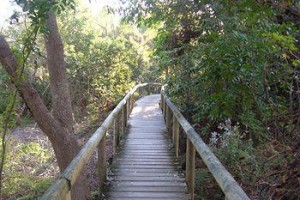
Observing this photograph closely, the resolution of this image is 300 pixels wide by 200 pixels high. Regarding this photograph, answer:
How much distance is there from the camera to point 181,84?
8961 millimetres

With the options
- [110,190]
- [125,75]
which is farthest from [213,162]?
[125,75]

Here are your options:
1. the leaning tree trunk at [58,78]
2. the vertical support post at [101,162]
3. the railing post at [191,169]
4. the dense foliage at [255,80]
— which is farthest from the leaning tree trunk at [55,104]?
the railing post at [191,169]

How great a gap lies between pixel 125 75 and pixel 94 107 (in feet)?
9.08

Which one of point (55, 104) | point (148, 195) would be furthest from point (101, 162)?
point (55, 104)

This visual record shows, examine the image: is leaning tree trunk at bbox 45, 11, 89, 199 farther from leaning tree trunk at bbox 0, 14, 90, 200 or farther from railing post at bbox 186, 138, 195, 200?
railing post at bbox 186, 138, 195, 200

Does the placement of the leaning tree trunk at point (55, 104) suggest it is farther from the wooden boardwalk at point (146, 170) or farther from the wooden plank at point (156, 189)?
the wooden plank at point (156, 189)

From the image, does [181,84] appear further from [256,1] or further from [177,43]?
[256,1]

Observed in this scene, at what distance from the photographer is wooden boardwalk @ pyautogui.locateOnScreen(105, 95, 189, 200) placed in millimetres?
4805

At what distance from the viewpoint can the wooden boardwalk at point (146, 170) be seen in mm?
4805

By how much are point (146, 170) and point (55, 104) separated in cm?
300

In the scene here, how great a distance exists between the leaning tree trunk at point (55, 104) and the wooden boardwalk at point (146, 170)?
3.53 ft

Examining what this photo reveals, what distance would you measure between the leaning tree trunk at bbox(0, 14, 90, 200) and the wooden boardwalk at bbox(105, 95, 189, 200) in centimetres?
108

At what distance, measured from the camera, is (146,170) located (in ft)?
19.5

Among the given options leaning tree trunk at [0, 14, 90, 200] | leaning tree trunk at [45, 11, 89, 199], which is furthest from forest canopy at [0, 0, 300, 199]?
leaning tree trunk at [45, 11, 89, 199]
